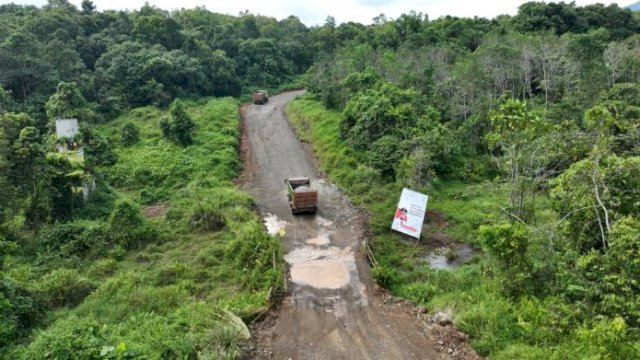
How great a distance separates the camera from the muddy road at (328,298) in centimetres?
1337

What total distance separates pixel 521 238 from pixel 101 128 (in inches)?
1336

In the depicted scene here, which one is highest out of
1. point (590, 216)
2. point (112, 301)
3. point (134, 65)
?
point (134, 65)

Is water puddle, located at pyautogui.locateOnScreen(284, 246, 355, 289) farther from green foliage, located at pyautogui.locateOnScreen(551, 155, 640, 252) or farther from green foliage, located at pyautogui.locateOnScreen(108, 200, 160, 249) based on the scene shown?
green foliage, located at pyautogui.locateOnScreen(551, 155, 640, 252)

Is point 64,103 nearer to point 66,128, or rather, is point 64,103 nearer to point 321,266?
point 66,128

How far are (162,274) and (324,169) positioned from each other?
14997 mm

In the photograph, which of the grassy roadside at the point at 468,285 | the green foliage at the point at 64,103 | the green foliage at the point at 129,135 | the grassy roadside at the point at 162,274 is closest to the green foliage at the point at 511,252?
the grassy roadside at the point at 468,285

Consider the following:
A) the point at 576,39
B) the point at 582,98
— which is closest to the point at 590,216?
the point at 582,98

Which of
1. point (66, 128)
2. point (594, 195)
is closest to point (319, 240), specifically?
point (594, 195)

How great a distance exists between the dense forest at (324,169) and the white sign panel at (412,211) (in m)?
0.88

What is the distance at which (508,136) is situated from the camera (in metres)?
17.2

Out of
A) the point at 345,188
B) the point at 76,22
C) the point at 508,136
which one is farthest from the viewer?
the point at 76,22

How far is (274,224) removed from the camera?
75.0 feet

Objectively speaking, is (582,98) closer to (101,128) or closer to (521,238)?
(521,238)

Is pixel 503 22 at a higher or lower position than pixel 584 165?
higher
